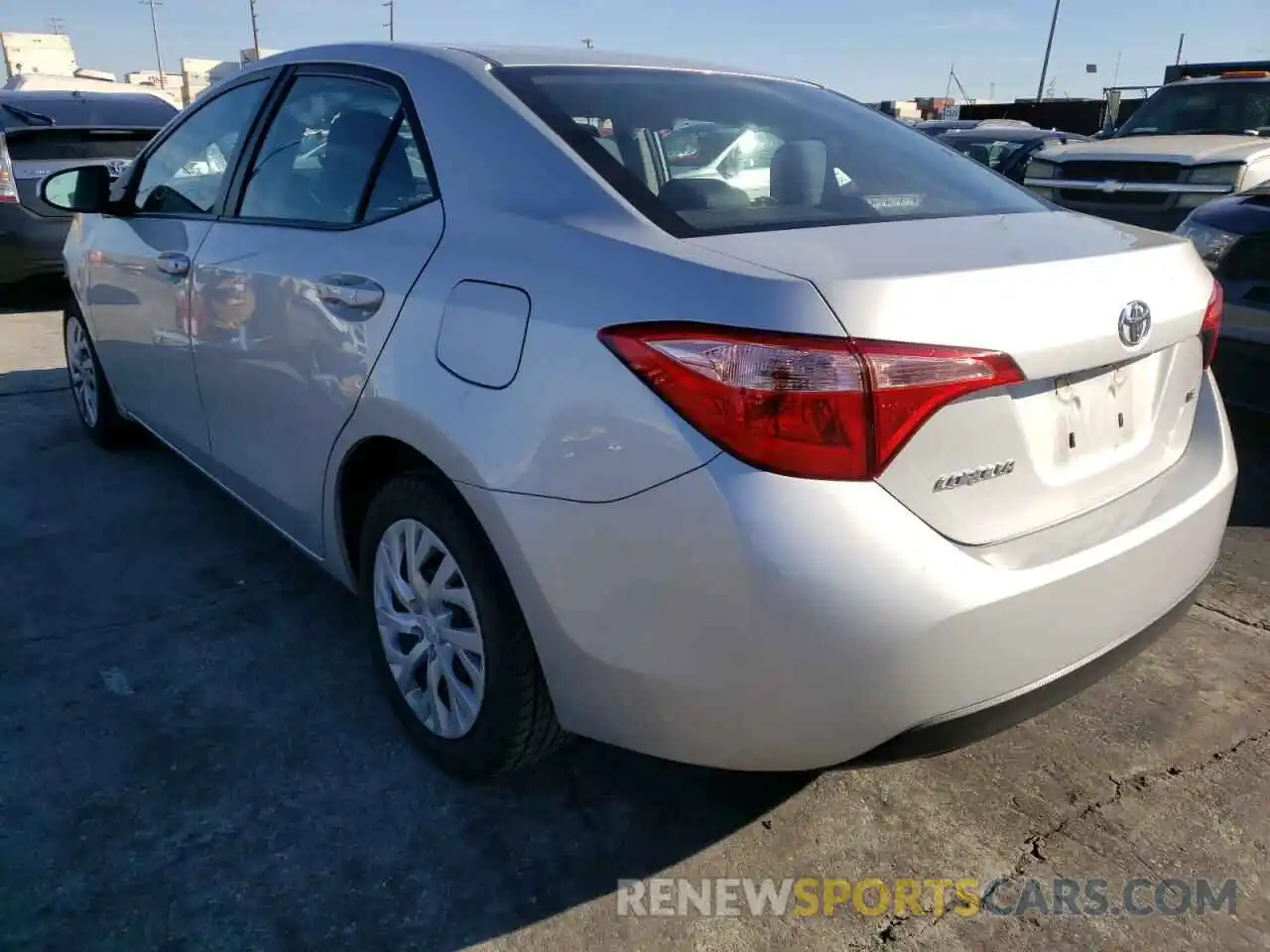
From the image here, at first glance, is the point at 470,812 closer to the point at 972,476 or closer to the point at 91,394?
the point at 972,476

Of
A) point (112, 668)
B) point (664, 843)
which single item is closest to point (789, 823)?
point (664, 843)

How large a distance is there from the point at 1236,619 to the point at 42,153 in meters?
7.85

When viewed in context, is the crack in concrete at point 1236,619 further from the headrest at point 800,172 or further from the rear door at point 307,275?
the rear door at point 307,275

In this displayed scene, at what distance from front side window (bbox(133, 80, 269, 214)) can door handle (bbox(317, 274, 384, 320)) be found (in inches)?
39.5

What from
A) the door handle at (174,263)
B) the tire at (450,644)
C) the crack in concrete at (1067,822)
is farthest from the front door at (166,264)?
the crack in concrete at (1067,822)

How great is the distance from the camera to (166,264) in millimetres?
3258

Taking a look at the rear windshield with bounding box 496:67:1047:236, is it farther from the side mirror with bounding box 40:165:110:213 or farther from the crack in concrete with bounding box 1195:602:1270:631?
the side mirror with bounding box 40:165:110:213

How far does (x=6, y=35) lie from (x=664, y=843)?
83919 mm

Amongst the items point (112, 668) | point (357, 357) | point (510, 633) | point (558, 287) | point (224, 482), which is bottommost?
point (112, 668)

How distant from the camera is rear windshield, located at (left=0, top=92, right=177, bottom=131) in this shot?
24.2 feet

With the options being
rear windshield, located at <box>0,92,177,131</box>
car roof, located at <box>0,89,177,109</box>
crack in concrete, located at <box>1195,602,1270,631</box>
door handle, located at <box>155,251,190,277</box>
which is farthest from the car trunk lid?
car roof, located at <box>0,89,177,109</box>

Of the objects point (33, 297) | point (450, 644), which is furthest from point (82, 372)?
point (33, 297)

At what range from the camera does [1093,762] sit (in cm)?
248

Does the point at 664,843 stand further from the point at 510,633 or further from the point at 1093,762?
the point at 1093,762
